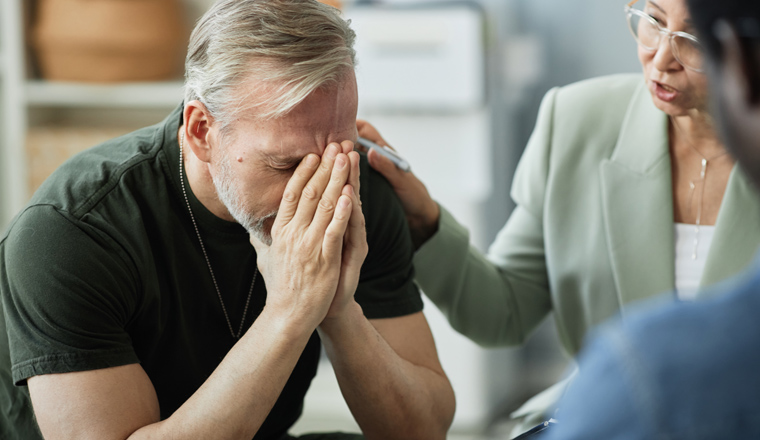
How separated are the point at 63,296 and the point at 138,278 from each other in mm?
115

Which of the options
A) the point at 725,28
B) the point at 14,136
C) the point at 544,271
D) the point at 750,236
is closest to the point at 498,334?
the point at 544,271

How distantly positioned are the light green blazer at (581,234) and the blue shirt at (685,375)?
87 centimetres

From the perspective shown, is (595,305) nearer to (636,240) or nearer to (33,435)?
(636,240)

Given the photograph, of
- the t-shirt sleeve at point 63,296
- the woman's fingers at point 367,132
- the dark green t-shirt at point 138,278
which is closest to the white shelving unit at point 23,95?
the woman's fingers at point 367,132

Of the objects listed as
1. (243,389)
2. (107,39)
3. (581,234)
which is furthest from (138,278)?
(107,39)

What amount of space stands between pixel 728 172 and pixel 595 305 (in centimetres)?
32

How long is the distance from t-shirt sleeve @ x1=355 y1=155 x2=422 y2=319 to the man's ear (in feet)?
0.91

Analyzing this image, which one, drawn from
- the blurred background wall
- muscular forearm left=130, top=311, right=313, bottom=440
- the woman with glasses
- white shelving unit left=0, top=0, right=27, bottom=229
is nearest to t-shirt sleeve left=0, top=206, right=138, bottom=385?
muscular forearm left=130, top=311, right=313, bottom=440

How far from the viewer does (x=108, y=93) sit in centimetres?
272

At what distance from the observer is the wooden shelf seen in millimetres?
2715

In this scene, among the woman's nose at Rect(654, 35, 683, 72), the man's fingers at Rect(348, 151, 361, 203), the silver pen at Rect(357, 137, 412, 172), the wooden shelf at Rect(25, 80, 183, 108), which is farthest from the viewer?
the wooden shelf at Rect(25, 80, 183, 108)

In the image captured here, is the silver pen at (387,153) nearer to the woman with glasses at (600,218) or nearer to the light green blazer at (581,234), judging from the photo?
the woman with glasses at (600,218)

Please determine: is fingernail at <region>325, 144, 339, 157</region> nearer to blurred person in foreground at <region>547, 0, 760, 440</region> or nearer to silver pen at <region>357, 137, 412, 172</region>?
silver pen at <region>357, 137, 412, 172</region>

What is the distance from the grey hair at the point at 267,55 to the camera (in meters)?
1.13
